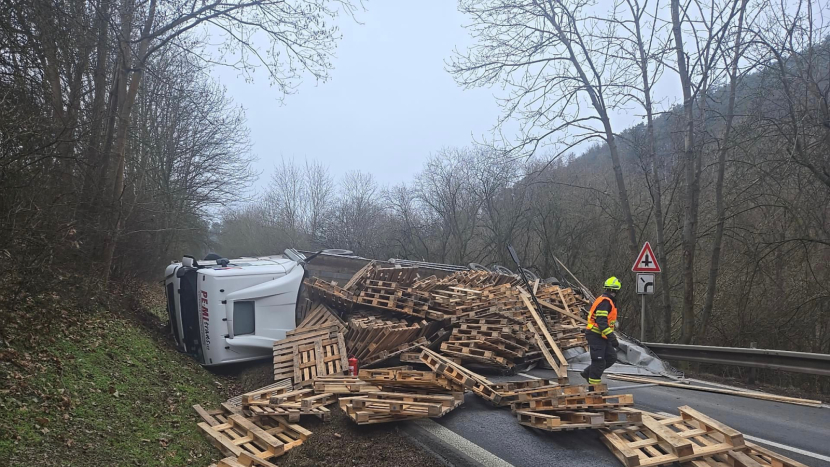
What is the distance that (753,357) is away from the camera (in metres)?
9.02

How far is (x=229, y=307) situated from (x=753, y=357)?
900 cm

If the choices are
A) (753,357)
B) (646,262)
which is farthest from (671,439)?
(646,262)

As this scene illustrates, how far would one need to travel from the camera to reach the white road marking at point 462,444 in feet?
17.8

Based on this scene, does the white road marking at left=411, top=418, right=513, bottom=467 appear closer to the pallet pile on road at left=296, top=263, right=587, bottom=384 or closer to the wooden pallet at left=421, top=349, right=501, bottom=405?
the wooden pallet at left=421, top=349, right=501, bottom=405

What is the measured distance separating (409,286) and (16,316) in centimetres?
709

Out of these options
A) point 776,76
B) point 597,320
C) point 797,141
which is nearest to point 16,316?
point 597,320

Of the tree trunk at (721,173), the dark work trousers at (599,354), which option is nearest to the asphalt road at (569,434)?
the dark work trousers at (599,354)

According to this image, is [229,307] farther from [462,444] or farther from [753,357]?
[753,357]

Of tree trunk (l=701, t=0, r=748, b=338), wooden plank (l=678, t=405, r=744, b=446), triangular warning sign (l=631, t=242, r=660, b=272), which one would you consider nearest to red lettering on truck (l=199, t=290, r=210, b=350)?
wooden plank (l=678, t=405, r=744, b=446)

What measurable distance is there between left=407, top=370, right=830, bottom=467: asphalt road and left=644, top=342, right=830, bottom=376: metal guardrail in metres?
1.07

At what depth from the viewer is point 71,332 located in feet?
25.6

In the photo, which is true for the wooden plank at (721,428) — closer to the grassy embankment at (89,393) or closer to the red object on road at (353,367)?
the red object on road at (353,367)

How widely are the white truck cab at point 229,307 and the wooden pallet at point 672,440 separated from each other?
6.37 metres

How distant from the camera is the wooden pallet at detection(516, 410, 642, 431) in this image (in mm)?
5801
